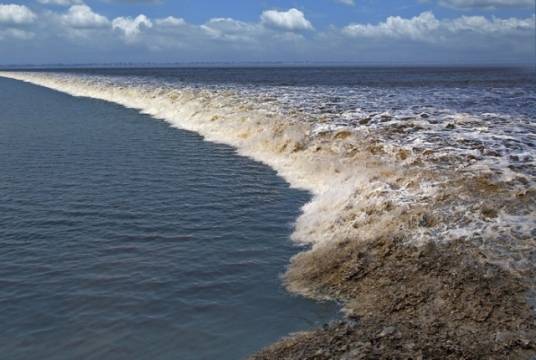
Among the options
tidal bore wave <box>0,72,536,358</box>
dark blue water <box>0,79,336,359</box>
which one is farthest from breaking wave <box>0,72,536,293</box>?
dark blue water <box>0,79,336,359</box>

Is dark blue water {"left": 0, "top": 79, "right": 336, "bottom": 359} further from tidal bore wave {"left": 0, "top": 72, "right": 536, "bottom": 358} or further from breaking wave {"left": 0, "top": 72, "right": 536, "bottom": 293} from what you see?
breaking wave {"left": 0, "top": 72, "right": 536, "bottom": 293}

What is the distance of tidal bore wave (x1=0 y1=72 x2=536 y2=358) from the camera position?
7332 mm

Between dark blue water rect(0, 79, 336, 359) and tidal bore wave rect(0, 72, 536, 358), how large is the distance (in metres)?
0.87

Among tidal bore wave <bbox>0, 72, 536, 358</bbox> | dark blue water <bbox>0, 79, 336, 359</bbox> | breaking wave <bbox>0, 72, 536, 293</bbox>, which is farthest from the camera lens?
breaking wave <bbox>0, 72, 536, 293</bbox>

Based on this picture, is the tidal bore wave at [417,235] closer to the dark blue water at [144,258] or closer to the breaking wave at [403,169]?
the breaking wave at [403,169]

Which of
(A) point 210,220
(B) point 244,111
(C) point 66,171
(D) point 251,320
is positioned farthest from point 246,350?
(B) point 244,111

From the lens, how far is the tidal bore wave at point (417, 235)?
733cm

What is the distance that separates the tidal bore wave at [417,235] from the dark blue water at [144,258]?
87 cm

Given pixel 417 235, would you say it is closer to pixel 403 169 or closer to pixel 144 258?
pixel 403 169

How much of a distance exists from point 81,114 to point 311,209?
30.6 meters

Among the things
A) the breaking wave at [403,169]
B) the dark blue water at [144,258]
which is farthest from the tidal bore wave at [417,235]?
the dark blue water at [144,258]

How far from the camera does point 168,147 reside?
25.9 meters

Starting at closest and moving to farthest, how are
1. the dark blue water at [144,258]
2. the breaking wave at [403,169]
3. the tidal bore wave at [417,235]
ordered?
1. the tidal bore wave at [417,235]
2. the dark blue water at [144,258]
3. the breaking wave at [403,169]

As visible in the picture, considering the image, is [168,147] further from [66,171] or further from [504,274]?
[504,274]
